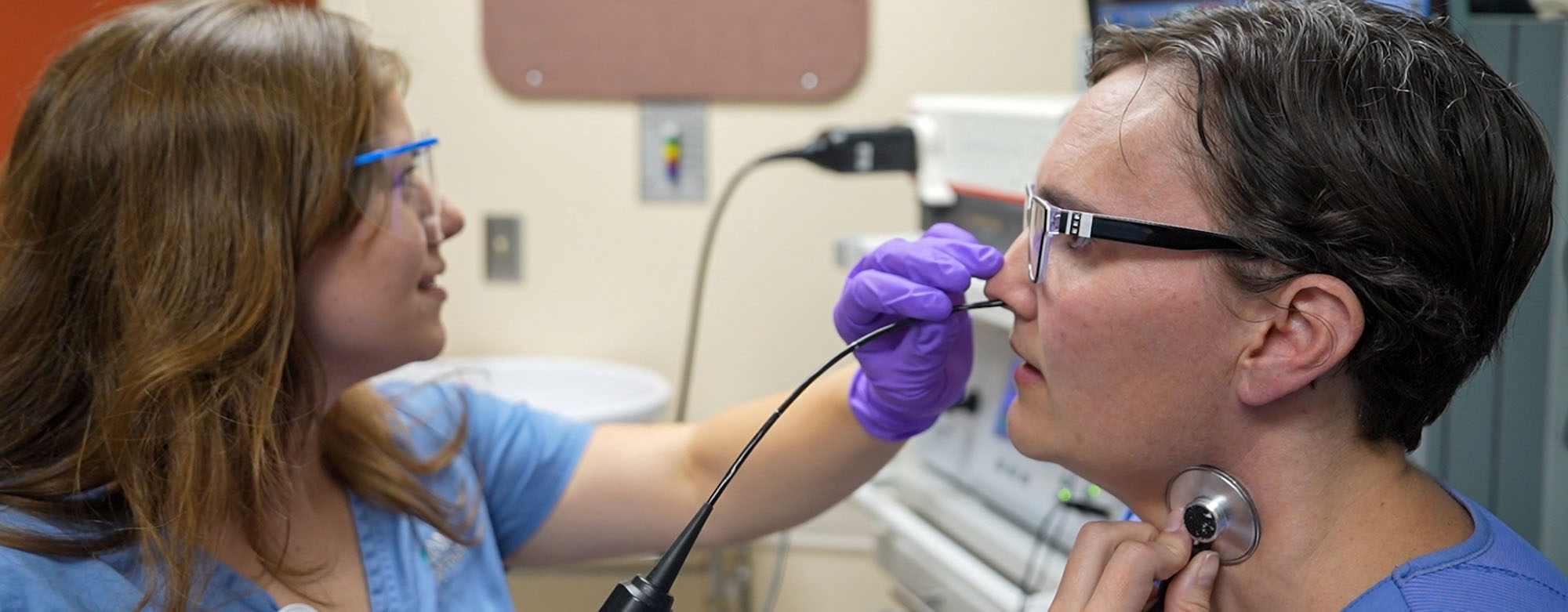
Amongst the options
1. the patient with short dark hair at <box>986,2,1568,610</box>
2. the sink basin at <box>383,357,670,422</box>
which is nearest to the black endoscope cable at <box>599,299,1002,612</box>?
the patient with short dark hair at <box>986,2,1568,610</box>

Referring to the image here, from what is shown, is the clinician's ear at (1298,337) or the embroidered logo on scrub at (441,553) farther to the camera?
the embroidered logo on scrub at (441,553)

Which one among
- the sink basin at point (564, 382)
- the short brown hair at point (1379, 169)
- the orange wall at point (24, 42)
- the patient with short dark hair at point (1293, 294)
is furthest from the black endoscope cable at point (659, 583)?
the sink basin at point (564, 382)

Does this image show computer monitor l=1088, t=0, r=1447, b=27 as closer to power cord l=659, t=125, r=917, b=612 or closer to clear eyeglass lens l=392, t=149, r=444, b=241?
power cord l=659, t=125, r=917, b=612

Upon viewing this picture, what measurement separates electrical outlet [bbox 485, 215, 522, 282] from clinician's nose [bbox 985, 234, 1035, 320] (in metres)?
1.66

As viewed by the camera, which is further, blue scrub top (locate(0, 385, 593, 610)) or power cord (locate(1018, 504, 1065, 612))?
power cord (locate(1018, 504, 1065, 612))

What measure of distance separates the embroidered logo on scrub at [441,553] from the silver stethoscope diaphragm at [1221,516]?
72 centimetres

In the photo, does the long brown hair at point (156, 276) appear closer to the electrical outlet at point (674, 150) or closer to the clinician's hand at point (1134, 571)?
the clinician's hand at point (1134, 571)

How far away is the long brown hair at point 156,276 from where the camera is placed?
104 centimetres

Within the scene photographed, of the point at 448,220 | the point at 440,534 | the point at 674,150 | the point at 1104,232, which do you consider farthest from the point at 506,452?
the point at 674,150

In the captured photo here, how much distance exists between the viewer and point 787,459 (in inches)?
51.5

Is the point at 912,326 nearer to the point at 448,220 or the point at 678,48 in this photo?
the point at 448,220

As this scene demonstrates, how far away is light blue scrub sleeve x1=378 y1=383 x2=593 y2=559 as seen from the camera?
1.39 meters

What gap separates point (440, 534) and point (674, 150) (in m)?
1.30

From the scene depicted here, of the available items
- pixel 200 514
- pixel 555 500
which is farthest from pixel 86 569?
pixel 555 500
